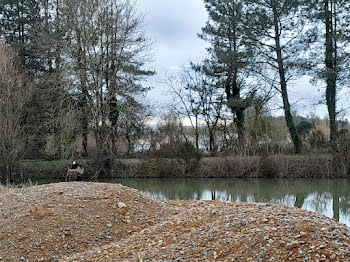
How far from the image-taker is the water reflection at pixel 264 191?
1070 centimetres

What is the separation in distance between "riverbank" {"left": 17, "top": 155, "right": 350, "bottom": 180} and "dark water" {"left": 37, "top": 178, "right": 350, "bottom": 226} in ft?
2.22

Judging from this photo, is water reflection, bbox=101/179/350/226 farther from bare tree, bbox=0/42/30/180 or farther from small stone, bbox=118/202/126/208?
small stone, bbox=118/202/126/208

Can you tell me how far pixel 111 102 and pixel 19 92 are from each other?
3976 millimetres

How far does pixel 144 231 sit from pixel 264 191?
879cm

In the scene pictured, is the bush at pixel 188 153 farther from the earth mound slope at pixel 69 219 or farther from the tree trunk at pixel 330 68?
the earth mound slope at pixel 69 219

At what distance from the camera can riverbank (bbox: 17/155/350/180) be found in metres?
16.2

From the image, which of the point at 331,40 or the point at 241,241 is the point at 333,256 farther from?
the point at 331,40

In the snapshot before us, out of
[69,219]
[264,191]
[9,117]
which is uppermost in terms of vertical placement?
[9,117]

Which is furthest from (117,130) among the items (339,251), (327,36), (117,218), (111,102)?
(339,251)

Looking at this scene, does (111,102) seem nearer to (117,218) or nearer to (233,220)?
(117,218)

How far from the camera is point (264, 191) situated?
43.2ft

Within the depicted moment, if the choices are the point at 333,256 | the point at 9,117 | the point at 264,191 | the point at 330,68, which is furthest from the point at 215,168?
the point at 333,256

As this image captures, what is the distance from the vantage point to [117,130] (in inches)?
714

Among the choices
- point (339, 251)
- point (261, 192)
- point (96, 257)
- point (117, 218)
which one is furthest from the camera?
point (261, 192)
